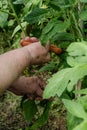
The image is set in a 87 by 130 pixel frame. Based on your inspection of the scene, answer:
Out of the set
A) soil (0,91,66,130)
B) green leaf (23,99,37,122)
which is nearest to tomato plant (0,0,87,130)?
green leaf (23,99,37,122)

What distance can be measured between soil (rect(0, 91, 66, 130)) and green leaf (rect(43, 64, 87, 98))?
1252 mm

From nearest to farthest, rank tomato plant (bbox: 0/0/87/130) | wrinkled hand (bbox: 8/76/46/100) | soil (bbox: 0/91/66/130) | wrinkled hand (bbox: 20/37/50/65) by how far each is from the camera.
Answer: tomato plant (bbox: 0/0/87/130) < wrinkled hand (bbox: 20/37/50/65) < wrinkled hand (bbox: 8/76/46/100) < soil (bbox: 0/91/66/130)

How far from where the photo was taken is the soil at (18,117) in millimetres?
2250

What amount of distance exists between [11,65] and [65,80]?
0.30m

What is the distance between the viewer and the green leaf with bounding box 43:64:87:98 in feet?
3.12

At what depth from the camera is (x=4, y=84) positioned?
1208 millimetres

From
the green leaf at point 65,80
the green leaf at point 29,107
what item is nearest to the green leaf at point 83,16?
the green leaf at point 65,80

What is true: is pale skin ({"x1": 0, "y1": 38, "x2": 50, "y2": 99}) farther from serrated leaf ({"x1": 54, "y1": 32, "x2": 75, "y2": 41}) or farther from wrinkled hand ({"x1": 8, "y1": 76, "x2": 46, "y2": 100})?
wrinkled hand ({"x1": 8, "y1": 76, "x2": 46, "y2": 100})

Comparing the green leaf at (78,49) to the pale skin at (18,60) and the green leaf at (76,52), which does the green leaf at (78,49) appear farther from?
the pale skin at (18,60)

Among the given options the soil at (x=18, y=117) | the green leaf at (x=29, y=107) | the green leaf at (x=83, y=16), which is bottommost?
the soil at (x=18, y=117)

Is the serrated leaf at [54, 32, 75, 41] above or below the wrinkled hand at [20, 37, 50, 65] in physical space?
above

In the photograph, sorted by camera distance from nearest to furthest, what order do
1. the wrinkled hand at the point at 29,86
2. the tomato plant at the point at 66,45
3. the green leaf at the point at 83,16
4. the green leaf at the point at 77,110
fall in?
the green leaf at the point at 77,110 → the tomato plant at the point at 66,45 → the green leaf at the point at 83,16 → the wrinkled hand at the point at 29,86

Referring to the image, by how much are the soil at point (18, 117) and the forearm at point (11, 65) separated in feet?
3.43

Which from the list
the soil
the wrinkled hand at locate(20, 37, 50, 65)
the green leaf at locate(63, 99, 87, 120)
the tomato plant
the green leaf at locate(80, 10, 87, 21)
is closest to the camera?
the green leaf at locate(63, 99, 87, 120)
